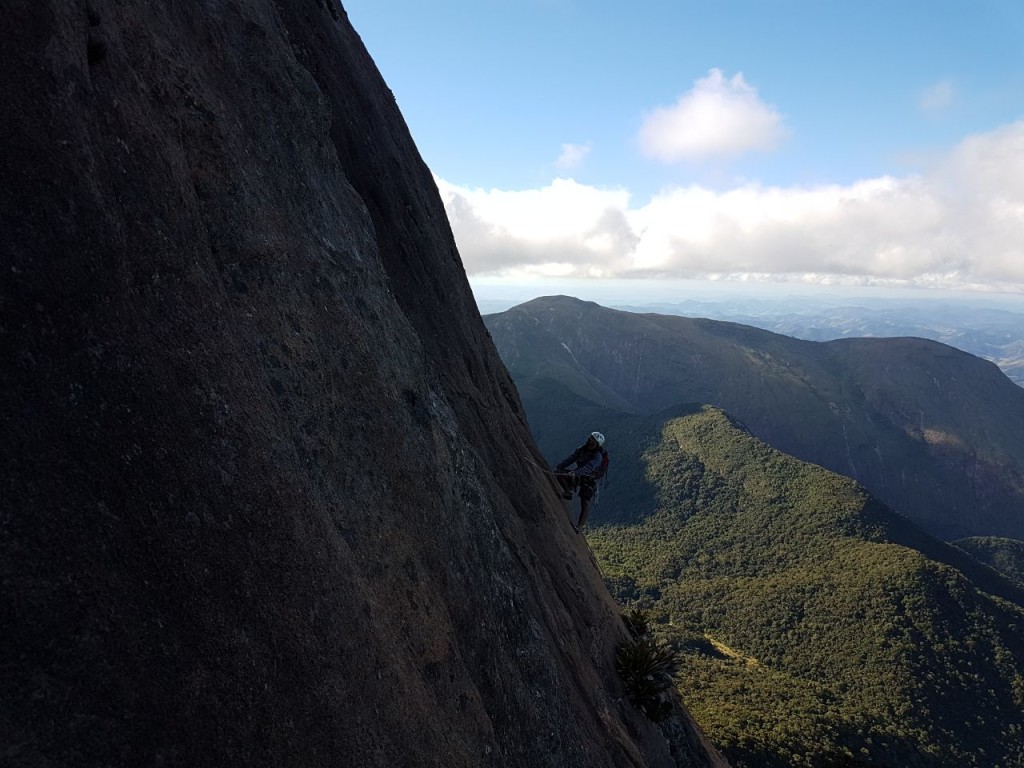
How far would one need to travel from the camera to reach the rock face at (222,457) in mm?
5988

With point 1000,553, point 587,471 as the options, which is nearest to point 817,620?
point 587,471

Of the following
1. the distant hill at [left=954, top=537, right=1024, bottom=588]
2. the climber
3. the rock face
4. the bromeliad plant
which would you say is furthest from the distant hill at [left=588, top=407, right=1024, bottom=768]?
the rock face

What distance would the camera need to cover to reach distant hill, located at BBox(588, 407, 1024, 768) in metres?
66.1

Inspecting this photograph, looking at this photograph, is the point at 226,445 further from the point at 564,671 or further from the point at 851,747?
the point at 851,747

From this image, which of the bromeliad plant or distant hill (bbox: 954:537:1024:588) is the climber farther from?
distant hill (bbox: 954:537:1024:588)

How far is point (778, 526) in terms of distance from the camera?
14300 centimetres

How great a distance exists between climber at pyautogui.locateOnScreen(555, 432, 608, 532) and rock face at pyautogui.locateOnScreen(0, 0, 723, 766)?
9775 millimetres

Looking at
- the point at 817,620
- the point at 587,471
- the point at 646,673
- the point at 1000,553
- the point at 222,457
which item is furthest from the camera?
the point at 1000,553

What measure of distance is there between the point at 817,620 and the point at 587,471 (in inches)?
4222

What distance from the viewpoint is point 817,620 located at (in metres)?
106

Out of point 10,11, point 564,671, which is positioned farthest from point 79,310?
point 564,671

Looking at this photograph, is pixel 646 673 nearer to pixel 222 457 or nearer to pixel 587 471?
pixel 587 471

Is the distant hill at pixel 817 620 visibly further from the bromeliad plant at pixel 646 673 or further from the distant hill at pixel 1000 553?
the distant hill at pixel 1000 553

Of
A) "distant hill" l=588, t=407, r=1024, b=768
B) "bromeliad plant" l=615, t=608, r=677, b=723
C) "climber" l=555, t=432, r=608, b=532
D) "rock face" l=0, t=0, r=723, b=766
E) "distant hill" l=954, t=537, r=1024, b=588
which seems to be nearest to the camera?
"rock face" l=0, t=0, r=723, b=766
